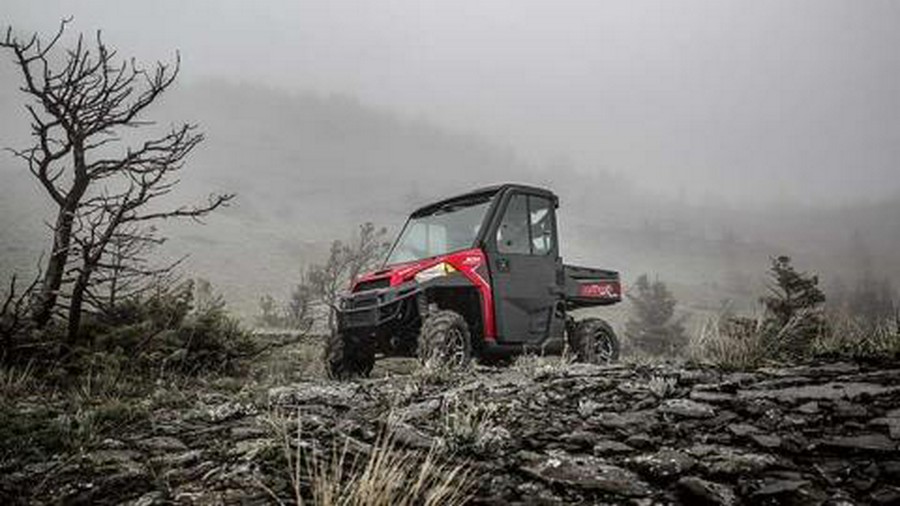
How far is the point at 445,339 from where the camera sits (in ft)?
21.6

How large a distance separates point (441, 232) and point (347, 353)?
7.20 ft

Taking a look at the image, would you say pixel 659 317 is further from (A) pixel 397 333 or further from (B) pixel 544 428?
(B) pixel 544 428

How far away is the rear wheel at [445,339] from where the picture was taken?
6.49 meters

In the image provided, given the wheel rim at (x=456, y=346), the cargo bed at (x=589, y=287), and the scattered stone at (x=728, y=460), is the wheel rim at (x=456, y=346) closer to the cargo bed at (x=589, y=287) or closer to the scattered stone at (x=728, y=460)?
the cargo bed at (x=589, y=287)

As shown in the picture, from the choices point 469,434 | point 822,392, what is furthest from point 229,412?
point 822,392

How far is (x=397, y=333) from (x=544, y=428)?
13.2 feet

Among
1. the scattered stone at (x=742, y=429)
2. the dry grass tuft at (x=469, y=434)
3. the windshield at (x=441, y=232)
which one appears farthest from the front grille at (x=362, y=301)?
the scattered stone at (x=742, y=429)

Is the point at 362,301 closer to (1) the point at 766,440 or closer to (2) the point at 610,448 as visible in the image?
(2) the point at 610,448

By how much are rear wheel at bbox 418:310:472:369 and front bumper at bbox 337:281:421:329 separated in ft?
1.32

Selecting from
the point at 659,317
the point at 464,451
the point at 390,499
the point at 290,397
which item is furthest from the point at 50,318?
the point at 659,317

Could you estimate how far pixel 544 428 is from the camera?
3680 mm

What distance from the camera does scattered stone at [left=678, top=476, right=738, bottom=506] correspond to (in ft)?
8.25

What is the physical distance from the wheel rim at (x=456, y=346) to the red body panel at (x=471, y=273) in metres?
0.59

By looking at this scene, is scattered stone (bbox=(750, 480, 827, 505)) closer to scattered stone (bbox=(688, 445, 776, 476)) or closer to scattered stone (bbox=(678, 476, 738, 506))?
scattered stone (bbox=(678, 476, 738, 506))
